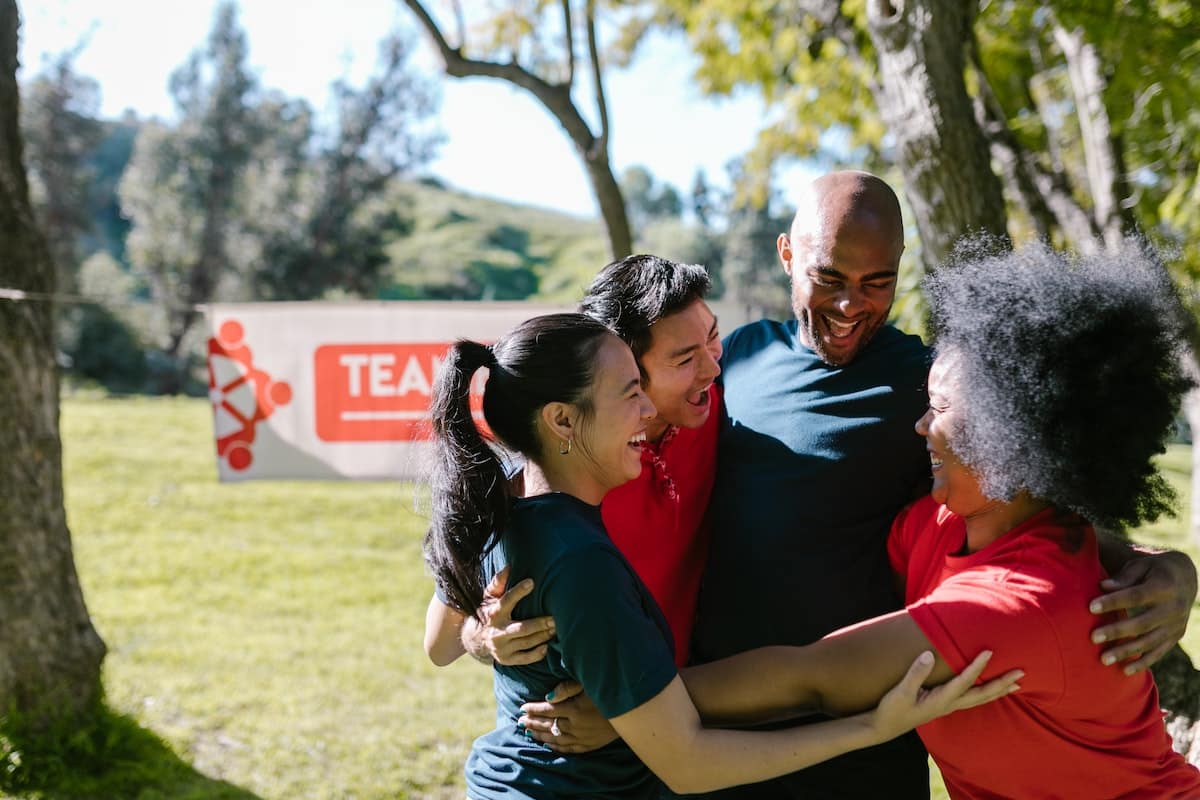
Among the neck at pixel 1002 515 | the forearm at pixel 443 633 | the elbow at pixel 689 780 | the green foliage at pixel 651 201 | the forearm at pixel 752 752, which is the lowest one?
the elbow at pixel 689 780

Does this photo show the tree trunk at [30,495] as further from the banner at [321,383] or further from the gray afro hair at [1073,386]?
the gray afro hair at [1073,386]

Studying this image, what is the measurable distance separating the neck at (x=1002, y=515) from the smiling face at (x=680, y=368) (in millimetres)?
701

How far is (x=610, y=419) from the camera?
1.87m

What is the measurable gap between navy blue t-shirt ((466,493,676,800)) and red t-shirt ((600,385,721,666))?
1.35 ft

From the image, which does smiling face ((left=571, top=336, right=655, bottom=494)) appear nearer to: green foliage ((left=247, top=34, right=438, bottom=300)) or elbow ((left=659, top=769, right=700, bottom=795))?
elbow ((left=659, top=769, right=700, bottom=795))

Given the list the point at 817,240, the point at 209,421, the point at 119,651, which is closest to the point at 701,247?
the point at 209,421

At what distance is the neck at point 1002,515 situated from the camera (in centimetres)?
183

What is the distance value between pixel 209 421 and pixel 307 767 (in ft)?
39.1

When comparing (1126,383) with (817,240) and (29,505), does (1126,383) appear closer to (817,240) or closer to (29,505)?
(817,240)

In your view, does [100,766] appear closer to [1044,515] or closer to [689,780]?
[689,780]

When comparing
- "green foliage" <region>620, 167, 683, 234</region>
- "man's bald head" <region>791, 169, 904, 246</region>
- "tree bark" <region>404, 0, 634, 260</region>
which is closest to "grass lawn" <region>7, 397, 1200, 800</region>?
"man's bald head" <region>791, 169, 904, 246</region>

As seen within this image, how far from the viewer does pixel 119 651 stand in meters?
6.41

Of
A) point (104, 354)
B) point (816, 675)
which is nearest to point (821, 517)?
point (816, 675)

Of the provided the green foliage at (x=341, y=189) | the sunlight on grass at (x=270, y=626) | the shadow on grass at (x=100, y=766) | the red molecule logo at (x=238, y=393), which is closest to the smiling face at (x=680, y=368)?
the sunlight on grass at (x=270, y=626)
